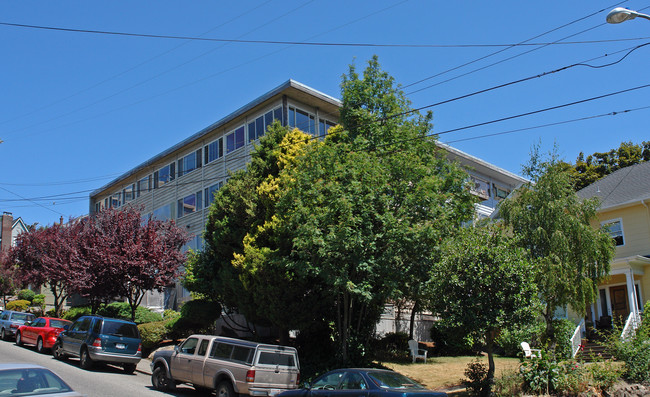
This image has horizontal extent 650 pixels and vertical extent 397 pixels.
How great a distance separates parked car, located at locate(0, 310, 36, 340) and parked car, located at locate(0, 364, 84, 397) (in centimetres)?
1995

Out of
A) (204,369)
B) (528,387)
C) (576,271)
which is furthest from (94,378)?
(576,271)

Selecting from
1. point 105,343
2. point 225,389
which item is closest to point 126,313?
point 105,343

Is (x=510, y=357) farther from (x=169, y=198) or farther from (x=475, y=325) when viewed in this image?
(x=169, y=198)

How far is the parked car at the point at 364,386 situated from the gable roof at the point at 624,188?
1775 centimetres

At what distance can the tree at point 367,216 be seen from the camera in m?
16.1

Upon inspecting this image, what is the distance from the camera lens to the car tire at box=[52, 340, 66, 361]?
64.8 feet

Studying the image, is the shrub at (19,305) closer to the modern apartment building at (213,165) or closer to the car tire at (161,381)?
the modern apartment building at (213,165)

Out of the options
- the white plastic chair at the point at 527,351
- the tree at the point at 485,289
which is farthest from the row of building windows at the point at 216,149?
the white plastic chair at the point at 527,351

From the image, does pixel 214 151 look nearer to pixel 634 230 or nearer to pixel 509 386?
pixel 634 230

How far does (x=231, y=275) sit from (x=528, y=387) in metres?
11.1

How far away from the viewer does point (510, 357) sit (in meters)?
23.8

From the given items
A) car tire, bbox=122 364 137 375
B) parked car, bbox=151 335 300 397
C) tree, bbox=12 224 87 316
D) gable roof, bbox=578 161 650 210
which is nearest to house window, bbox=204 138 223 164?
tree, bbox=12 224 87 316

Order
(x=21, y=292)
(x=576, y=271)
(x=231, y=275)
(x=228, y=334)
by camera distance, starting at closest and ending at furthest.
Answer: (x=576, y=271) → (x=231, y=275) → (x=228, y=334) → (x=21, y=292)

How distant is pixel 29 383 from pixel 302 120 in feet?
75.6
